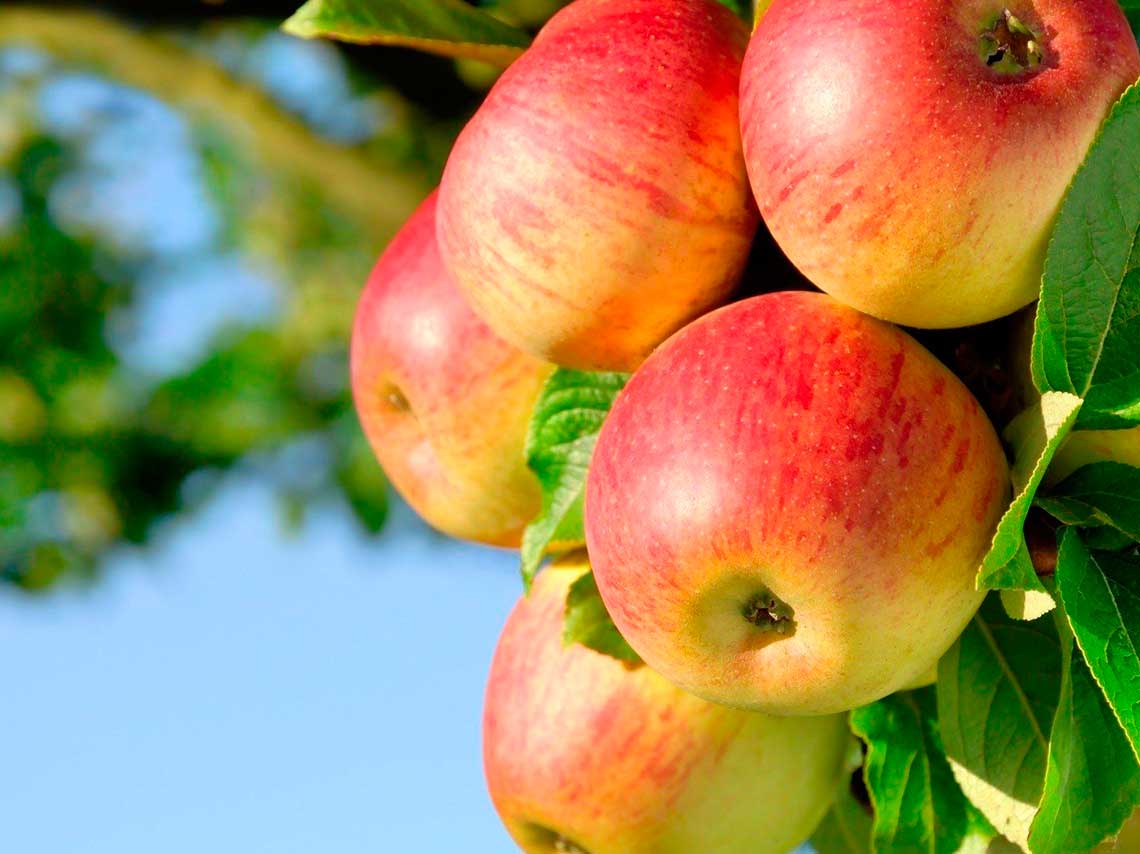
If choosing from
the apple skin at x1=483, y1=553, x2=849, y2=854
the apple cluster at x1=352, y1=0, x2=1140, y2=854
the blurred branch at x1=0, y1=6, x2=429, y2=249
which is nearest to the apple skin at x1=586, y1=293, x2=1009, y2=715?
the apple cluster at x1=352, y1=0, x2=1140, y2=854

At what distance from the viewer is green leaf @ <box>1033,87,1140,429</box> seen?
2.66 ft

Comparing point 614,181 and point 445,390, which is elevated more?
point 614,181

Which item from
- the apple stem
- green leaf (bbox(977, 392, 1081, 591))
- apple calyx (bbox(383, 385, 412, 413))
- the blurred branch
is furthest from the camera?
the blurred branch

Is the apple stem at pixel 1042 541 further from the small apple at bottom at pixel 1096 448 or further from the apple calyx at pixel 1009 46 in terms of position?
the apple calyx at pixel 1009 46

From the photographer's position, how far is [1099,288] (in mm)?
853

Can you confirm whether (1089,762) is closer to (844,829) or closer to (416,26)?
(844,829)

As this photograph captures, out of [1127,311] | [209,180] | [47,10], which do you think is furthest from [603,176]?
[209,180]

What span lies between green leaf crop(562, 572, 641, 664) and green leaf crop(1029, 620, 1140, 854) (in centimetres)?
33

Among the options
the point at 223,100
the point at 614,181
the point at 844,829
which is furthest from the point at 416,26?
the point at 223,100

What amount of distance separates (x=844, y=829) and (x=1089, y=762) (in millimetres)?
433

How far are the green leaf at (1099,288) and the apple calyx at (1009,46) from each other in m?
0.06

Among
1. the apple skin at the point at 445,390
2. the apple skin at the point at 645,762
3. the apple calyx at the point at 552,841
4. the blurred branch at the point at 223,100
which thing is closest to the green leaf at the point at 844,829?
the apple skin at the point at 645,762

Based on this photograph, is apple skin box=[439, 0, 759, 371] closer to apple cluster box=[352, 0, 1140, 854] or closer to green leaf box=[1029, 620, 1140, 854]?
apple cluster box=[352, 0, 1140, 854]

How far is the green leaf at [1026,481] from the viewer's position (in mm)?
802
